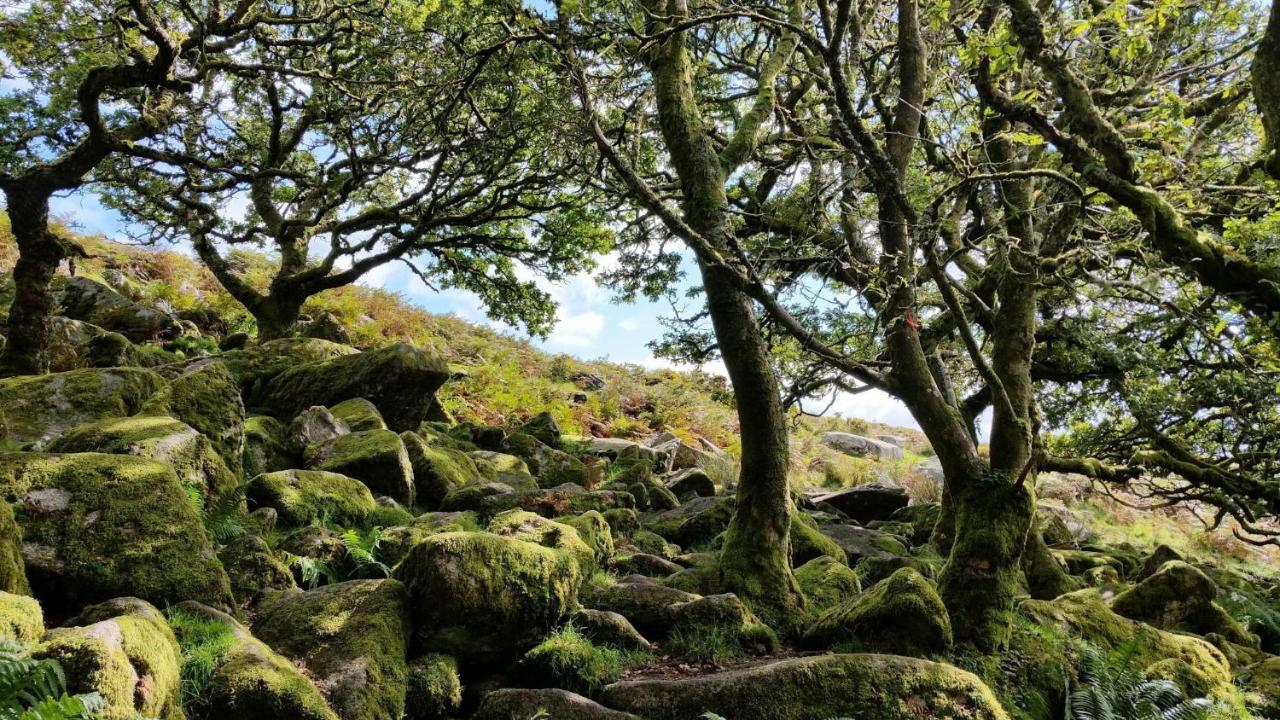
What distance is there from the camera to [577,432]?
18469 millimetres

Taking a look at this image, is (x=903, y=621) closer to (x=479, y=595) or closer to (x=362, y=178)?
(x=479, y=595)

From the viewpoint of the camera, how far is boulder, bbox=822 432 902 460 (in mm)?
28203

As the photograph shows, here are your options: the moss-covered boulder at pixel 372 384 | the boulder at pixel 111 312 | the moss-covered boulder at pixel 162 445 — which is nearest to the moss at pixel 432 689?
the moss-covered boulder at pixel 162 445

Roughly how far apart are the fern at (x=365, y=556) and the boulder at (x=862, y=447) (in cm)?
2431

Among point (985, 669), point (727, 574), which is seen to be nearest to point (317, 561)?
point (727, 574)

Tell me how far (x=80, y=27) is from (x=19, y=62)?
1.52 meters

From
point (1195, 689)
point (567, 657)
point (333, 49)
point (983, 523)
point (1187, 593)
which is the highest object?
point (333, 49)

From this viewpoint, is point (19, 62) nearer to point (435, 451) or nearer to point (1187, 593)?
point (435, 451)

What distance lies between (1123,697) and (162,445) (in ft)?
25.0

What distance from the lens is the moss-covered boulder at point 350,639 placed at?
3975mm

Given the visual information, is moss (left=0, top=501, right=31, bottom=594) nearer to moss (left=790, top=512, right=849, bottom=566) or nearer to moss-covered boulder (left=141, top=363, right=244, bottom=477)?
moss-covered boulder (left=141, top=363, right=244, bottom=477)

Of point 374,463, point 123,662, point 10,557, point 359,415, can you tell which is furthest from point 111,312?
point 123,662

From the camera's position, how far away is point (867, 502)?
1492 cm

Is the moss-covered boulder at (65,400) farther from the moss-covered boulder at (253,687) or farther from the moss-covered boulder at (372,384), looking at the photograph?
the moss-covered boulder at (253,687)
